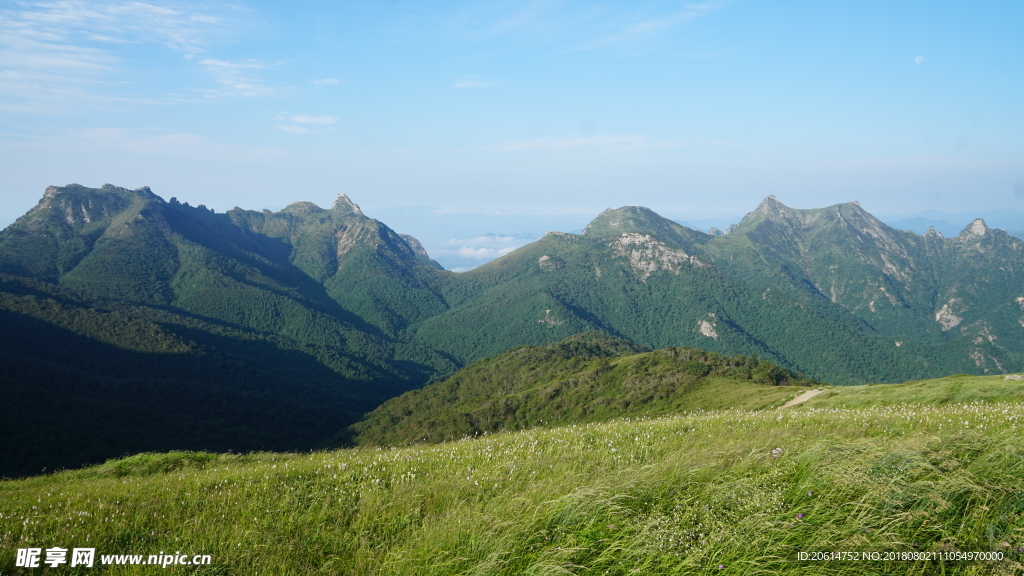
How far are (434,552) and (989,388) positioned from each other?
4701 centimetres

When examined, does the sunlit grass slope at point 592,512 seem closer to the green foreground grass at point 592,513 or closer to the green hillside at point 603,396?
the green foreground grass at point 592,513

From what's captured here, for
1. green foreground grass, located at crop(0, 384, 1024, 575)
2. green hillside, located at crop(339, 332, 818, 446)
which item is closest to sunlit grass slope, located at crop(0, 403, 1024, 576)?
green foreground grass, located at crop(0, 384, 1024, 575)

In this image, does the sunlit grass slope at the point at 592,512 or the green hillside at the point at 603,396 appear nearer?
the sunlit grass slope at the point at 592,512

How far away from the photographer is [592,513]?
25.1ft

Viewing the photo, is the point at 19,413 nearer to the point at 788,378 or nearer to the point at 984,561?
the point at 984,561

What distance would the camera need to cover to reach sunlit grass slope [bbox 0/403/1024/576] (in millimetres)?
6562

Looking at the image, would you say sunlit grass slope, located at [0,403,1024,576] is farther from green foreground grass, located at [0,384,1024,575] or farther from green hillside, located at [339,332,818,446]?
green hillside, located at [339,332,818,446]

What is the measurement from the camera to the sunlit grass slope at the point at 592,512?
6562 millimetres

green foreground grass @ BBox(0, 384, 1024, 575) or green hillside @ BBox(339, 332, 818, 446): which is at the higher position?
green foreground grass @ BBox(0, 384, 1024, 575)

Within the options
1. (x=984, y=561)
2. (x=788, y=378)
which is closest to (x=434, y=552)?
(x=984, y=561)

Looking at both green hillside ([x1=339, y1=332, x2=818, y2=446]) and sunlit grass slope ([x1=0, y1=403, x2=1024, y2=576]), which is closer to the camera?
sunlit grass slope ([x1=0, y1=403, x2=1024, y2=576])

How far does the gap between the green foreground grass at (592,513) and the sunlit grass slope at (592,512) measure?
0.03m

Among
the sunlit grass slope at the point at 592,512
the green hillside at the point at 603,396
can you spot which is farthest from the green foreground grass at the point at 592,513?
the green hillside at the point at 603,396

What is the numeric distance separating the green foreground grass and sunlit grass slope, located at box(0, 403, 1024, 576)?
3cm
